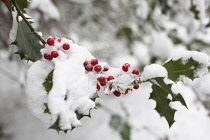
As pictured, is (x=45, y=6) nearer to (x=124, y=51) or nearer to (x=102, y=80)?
(x=102, y=80)

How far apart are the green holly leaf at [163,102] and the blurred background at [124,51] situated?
0.85 m

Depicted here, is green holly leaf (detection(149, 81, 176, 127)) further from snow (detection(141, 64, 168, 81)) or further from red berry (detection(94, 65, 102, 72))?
red berry (detection(94, 65, 102, 72))

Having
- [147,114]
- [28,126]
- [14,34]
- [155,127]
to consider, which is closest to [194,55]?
[14,34]

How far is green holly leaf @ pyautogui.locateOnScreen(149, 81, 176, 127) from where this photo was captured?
0.77 metres

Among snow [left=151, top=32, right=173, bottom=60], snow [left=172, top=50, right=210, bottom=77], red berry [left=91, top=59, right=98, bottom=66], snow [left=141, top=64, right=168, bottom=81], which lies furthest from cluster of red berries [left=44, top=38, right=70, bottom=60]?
snow [left=151, top=32, right=173, bottom=60]

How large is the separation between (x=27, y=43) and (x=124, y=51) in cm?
454

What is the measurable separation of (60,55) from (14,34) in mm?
268

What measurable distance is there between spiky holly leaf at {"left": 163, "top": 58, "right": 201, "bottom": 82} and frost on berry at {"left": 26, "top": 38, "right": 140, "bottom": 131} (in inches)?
6.7

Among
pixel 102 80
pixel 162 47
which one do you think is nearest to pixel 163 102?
pixel 102 80

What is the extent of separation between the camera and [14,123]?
4.31 metres

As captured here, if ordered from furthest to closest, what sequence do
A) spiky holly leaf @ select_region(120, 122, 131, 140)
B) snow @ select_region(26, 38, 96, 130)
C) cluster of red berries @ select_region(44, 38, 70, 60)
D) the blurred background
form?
1. spiky holly leaf @ select_region(120, 122, 131, 140)
2. the blurred background
3. cluster of red berries @ select_region(44, 38, 70, 60)
4. snow @ select_region(26, 38, 96, 130)

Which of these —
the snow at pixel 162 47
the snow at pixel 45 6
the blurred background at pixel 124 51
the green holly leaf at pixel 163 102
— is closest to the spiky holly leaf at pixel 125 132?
the blurred background at pixel 124 51

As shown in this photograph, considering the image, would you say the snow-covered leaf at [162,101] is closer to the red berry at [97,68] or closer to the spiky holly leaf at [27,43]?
the red berry at [97,68]

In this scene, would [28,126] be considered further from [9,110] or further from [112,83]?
[112,83]
